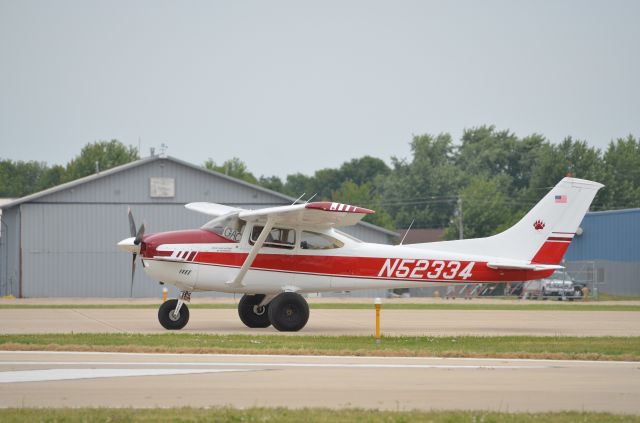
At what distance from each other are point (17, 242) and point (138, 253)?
87.6 ft

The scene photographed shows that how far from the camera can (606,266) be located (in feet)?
169

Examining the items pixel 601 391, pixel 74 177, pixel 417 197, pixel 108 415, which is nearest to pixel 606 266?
pixel 601 391

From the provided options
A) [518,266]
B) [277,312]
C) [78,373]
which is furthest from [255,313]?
[78,373]

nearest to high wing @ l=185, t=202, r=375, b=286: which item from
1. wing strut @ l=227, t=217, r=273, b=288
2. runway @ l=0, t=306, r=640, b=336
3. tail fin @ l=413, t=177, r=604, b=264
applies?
wing strut @ l=227, t=217, r=273, b=288

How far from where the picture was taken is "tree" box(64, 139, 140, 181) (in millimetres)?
102438

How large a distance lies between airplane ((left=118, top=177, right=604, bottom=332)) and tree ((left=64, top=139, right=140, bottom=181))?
3270 inches

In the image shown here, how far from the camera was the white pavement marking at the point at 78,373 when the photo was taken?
12.2 metres

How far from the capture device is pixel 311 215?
1978 cm

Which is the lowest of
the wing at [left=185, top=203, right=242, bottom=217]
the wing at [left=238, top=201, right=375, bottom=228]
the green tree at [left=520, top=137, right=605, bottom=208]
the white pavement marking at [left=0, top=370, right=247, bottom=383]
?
the white pavement marking at [left=0, top=370, right=247, bottom=383]

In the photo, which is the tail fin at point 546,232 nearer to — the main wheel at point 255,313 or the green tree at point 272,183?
the main wheel at point 255,313

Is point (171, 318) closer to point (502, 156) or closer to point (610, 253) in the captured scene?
point (610, 253)

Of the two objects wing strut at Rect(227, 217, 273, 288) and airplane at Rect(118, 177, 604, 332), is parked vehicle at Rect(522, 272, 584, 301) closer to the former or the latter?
airplane at Rect(118, 177, 604, 332)

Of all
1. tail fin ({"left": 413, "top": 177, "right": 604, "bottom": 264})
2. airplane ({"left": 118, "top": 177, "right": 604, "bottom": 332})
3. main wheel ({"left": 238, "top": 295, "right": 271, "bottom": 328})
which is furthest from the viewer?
main wheel ({"left": 238, "top": 295, "right": 271, "bottom": 328})

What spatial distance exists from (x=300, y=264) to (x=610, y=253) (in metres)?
37.6
